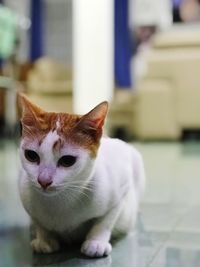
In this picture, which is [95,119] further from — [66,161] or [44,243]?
[44,243]

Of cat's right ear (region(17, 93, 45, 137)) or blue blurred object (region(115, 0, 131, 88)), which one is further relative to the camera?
blue blurred object (region(115, 0, 131, 88))

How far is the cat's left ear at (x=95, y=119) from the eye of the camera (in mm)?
1069

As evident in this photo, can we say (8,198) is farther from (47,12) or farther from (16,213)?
(47,12)

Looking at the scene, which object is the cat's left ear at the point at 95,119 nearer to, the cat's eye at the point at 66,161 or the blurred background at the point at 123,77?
the cat's eye at the point at 66,161

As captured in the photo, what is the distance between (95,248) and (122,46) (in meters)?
6.43

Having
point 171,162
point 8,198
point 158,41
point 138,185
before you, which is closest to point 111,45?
point 158,41

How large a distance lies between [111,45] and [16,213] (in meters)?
5.90

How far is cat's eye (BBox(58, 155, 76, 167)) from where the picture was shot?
1043 millimetres

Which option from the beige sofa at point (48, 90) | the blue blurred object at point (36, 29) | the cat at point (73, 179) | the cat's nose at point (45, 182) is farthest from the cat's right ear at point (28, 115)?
the blue blurred object at point (36, 29)

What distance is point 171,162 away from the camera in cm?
354

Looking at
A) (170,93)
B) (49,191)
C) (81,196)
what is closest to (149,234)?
(81,196)

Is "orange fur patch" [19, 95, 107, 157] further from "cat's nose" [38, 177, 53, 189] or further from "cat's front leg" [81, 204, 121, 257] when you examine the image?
"cat's front leg" [81, 204, 121, 257]

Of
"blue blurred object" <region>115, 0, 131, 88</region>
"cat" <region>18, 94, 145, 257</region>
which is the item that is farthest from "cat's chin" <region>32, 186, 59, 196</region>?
"blue blurred object" <region>115, 0, 131, 88</region>

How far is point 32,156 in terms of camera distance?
1062 mm
